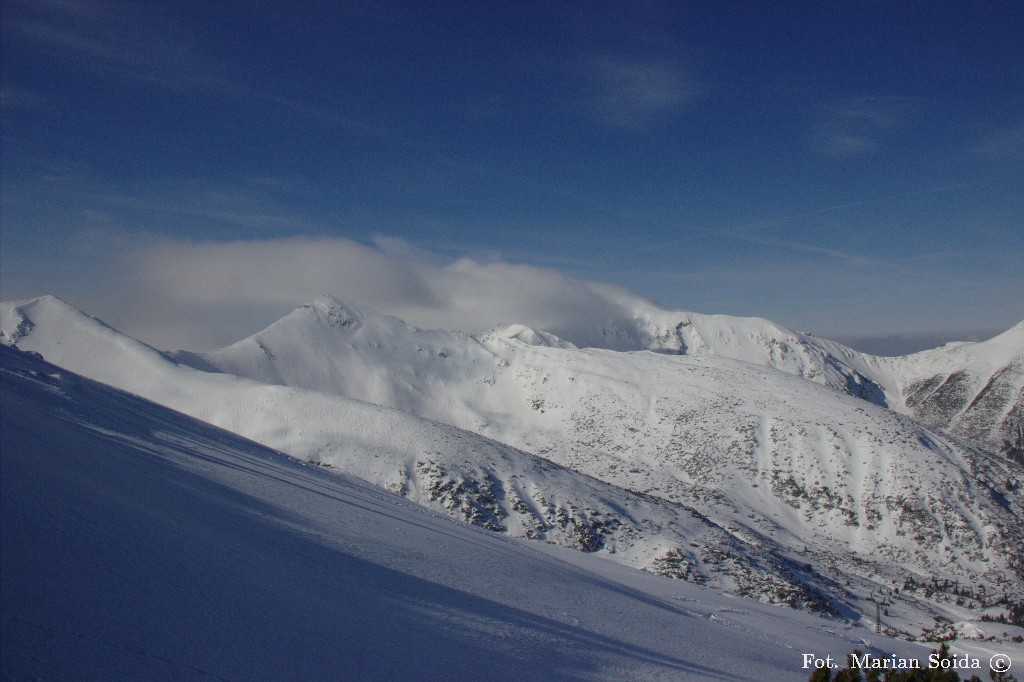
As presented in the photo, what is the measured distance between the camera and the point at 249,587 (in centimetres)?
1306

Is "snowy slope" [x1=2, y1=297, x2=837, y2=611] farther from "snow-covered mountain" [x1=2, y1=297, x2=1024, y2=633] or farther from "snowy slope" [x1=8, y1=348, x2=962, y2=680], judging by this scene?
"snowy slope" [x1=8, y1=348, x2=962, y2=680]

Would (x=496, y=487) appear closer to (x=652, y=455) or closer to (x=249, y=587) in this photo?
(x=652, y=455)

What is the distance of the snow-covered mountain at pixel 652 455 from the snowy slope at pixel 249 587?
39.6 meters

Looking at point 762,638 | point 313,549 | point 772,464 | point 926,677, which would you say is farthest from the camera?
point 772,464

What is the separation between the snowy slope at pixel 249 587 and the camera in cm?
949

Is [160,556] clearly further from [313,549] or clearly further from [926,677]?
[926,677]

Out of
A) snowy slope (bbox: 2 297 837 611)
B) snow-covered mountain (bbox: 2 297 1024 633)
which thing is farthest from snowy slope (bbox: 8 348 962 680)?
snow-covered mountain (bbox: 2 297 1024 633)

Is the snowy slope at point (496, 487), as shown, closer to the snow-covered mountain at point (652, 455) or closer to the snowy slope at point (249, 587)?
the snow-covered mountain at point (652, 455)

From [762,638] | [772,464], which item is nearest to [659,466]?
[772,464]

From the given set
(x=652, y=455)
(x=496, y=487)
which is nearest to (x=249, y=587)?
(x=496, y=487)

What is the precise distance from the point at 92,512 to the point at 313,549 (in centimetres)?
633

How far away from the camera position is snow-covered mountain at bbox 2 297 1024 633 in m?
67.9

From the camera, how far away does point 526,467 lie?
78438mm

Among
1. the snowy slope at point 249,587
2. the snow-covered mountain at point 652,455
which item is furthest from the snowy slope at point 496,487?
the snowy slope at point 249,587
